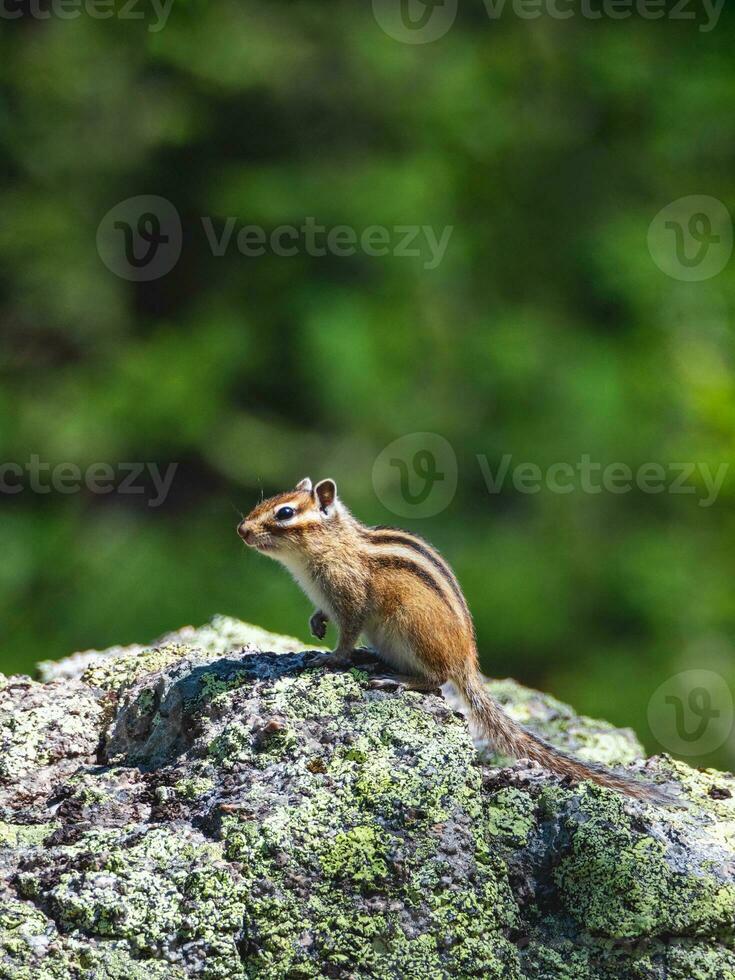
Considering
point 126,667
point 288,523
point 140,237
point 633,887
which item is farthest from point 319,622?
point 140,237

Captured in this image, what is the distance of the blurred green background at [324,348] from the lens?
24.1ft

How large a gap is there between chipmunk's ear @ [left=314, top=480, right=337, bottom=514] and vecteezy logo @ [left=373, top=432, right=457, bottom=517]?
12.2ft

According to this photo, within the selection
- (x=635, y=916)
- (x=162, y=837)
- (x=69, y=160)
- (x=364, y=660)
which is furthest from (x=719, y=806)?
(x=69, y=160)

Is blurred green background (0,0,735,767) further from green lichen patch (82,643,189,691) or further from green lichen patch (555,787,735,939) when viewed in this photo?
green lichen patch (555,787,735,939)

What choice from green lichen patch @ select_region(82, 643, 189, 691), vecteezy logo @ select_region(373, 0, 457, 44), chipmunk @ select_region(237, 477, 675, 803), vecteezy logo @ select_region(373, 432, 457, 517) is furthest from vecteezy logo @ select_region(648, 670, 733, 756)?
vecteezy logo @ select_region(373, 0, 457, 44)

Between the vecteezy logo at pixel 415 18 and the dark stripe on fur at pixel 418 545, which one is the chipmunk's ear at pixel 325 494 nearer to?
the dark stripe on fur at pixel 418 545

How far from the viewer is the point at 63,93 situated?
7469 mm

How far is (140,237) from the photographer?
752 cm

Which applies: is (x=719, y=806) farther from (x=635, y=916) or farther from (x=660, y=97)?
(x=660, y=97)

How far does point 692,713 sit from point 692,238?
3029 millimetres

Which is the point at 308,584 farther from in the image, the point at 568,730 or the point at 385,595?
the point at 568,730

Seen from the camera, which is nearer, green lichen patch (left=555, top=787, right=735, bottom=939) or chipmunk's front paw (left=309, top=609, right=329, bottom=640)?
green lichen patch (left=555, top=787, right=735, bottom=939)

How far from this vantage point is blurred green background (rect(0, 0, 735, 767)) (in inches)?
290

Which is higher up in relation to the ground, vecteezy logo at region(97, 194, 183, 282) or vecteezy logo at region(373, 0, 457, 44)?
vecteezy logo at region(373, 0, 457, 44)
